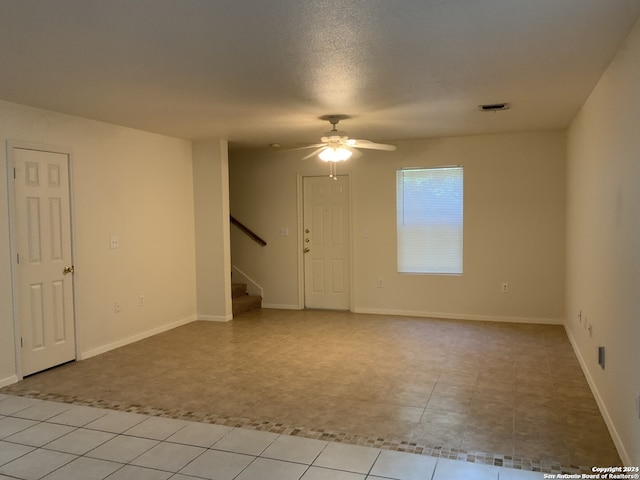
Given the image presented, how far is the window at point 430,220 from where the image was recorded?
246 inches

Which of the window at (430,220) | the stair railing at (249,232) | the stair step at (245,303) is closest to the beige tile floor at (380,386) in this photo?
the stair step at (245,303)

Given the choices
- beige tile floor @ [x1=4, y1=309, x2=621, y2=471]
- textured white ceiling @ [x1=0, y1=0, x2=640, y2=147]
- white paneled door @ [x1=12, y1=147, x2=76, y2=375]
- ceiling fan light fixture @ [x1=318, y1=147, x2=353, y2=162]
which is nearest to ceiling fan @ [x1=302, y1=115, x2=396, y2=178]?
ceiling fan light fixture @ [x1=318, y1=147, x2=353, y2=162]

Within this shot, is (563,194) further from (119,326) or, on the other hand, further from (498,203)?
(119,326)

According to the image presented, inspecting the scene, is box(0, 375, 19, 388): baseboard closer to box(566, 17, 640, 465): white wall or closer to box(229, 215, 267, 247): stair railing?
box(229, 215, 267, 247): stair railing

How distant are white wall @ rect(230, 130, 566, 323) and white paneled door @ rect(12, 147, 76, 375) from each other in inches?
123

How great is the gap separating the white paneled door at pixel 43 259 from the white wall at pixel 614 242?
4.42m

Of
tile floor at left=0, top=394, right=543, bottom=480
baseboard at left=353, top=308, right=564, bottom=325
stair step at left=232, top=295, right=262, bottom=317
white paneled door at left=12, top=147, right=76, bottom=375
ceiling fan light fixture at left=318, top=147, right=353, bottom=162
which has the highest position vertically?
ceiling fan light fixture at left=318, top=147, right=353, bottom=162

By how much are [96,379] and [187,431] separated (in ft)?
4.82

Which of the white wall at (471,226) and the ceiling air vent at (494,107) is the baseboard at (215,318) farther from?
the ceiling air vent at (494,107)

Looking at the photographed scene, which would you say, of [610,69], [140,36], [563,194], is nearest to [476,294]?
[563,194]

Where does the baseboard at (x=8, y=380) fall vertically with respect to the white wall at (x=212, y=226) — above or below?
below

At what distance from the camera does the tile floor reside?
2.56m

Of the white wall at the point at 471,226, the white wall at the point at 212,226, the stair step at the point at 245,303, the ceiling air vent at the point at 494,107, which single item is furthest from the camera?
the stair step at the point at 245,303

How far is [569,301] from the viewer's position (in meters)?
5.35
